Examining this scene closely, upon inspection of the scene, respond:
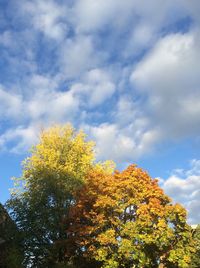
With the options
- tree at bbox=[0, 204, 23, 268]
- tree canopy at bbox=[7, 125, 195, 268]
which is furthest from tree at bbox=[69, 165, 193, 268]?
tree at bbox=[0, 204, 23, 268]

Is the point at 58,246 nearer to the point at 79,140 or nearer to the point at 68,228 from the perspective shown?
the point at 68,228

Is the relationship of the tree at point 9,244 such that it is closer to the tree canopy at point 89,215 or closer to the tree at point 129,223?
the tree canopy at point 89,215

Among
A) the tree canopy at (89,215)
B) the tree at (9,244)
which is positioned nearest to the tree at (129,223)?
the tree canopy at (89,215)

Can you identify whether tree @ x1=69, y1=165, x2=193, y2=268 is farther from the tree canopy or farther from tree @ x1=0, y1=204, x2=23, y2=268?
tree @ x1=0, y1=204, x2=23, y2=268

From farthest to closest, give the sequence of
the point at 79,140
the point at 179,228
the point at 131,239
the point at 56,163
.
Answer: the point at 79,140
the point at 56,163
the point at 179,228
the point at 131,239

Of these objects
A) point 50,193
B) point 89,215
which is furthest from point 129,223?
point 50,193

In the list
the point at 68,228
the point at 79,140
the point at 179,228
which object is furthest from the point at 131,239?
the point at 79,140

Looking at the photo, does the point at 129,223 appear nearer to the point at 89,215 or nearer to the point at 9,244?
the point at 89,215

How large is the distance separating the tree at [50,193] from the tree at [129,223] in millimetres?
2894

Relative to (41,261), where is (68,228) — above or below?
above

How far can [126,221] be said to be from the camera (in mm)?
32312

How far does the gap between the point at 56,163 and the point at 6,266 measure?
1117 centimetres

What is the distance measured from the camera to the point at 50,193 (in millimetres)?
38594

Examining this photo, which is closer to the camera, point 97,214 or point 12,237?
point 97,214
